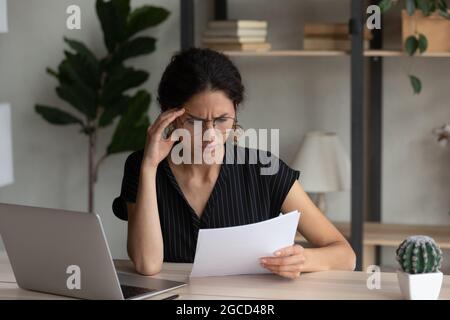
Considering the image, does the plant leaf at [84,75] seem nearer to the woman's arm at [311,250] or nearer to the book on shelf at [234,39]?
the book on shelf at [234,39]

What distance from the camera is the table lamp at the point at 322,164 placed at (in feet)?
12.8

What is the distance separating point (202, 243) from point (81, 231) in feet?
0.99

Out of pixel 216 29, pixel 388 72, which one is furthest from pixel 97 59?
pixel 388 72

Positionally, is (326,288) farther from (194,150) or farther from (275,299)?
(194,150)

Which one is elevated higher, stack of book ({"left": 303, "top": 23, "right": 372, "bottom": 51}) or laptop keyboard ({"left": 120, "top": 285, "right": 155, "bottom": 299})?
stack of book ({"left": 303, "top": 23, "right": 372, "bottom": 51})

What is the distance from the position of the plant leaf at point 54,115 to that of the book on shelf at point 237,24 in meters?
0.89

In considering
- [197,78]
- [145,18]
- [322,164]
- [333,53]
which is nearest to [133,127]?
[145,18]

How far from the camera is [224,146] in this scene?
252cm

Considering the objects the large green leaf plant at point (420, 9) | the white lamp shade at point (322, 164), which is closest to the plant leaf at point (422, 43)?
the large green leaf plant at point (420, 9)

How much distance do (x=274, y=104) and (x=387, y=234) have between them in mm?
870

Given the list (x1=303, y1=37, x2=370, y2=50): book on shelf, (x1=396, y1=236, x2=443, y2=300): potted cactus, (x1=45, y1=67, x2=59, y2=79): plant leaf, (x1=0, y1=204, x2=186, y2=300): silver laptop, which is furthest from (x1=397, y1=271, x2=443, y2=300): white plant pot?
(x1=45, y1=67, x2=59, y2=79): plant leaf

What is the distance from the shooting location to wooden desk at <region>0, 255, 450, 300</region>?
1957 mm

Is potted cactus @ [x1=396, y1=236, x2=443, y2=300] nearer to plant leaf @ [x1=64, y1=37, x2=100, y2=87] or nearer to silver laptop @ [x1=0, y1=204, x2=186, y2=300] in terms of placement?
silver laptop @ [x1=0, y1=204, x2=186, y2=300]

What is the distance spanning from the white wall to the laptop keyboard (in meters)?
2.30
